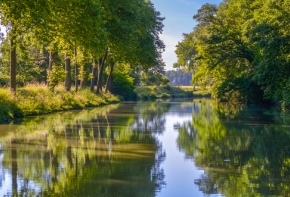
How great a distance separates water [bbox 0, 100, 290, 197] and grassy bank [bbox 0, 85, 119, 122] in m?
5.74

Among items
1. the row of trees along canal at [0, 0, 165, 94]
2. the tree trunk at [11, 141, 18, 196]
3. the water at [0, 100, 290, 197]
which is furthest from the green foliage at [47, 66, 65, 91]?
the tree trunk at [11, 141, 18, 196]

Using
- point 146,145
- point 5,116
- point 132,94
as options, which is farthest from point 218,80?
point 146,145

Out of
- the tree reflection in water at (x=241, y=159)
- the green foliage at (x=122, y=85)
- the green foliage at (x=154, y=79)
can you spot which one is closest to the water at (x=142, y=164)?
the tree reflection in water at (x=241, y=159)

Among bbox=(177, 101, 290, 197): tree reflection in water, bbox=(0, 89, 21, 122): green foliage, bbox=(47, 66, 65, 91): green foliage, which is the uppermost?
bbox=(47, 66, 65, 91): green foliage

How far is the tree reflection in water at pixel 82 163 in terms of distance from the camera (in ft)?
24.2

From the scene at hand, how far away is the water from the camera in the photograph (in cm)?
738

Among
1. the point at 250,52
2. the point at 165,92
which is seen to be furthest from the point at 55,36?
the point at 165,92

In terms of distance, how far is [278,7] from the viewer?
1155 inches

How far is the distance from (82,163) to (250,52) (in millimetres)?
33808

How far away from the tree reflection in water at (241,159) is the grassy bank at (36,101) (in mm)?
9370

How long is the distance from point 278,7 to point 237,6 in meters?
20.9

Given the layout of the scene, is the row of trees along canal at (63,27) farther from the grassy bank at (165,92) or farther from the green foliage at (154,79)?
the green foliage at (154,79)

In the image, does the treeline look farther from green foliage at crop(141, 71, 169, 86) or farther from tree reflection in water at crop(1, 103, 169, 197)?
green foliage at crop(141, 71, 169, 86)

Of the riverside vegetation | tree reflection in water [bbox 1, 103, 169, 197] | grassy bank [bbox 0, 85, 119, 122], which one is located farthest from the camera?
grassy bank [bbox 0, 85, 119, 122]
